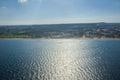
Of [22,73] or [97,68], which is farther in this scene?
[97,68]

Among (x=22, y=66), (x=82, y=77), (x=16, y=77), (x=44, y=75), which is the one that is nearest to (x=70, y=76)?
(x=82, y=77)

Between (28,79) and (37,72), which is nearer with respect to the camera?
(28,79)

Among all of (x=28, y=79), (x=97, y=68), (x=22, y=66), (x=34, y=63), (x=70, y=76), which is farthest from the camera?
(x=34, y=63)

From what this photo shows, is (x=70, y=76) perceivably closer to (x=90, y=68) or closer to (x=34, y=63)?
(x=90, y=68)

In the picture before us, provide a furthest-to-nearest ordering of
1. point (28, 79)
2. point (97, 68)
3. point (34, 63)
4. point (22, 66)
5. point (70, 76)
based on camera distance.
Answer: point (34, 63), point (22, 66), point (97, 68), point (70, 76), point (28, 79)

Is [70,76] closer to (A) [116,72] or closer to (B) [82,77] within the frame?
(B) [82,77]

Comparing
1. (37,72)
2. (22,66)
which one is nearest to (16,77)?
(37,72)

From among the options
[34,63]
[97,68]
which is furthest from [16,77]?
[97,68]
